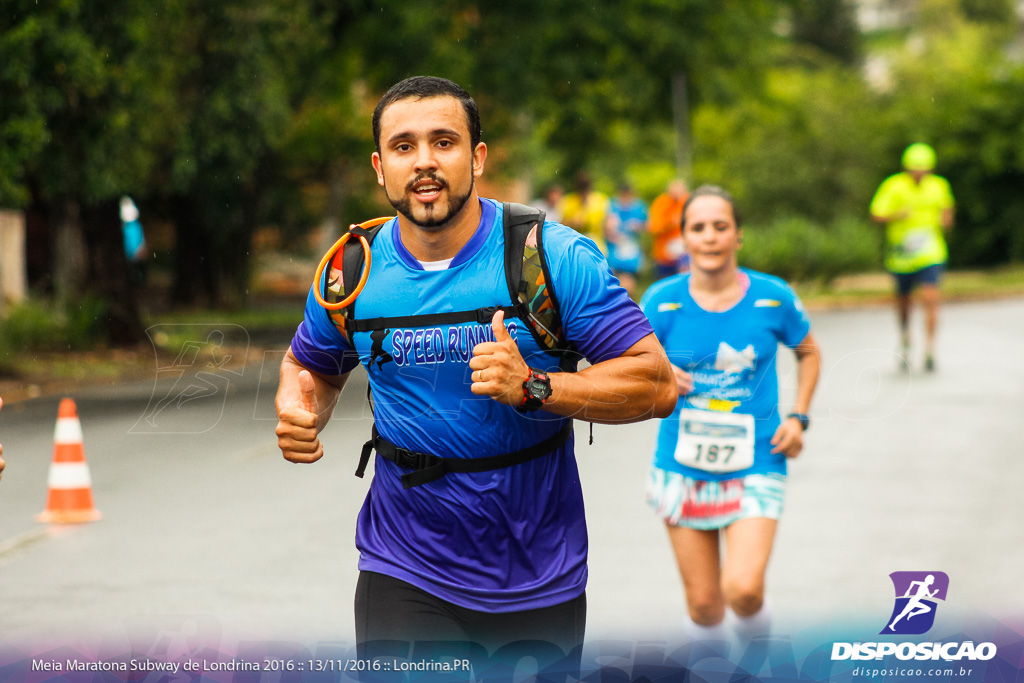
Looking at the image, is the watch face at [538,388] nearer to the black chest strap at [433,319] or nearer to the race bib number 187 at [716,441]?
the black chest strap at [433,319]

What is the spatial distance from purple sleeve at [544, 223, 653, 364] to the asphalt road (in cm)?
161

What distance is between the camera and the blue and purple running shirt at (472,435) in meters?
3.31

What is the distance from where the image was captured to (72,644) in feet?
17.9

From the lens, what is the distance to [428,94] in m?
3.30

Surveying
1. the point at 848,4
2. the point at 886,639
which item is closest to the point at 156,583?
the point at 886,639

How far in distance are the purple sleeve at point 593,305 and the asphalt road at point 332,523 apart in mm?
1608

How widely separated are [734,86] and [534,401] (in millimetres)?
28551

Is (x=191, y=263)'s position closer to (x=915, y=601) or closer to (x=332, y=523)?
(x=332, y=523)

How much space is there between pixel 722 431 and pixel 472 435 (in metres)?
1.92

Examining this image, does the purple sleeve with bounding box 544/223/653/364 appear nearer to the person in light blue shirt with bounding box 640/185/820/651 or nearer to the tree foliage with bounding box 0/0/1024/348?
the person in light blue shirt with bounding box 640/185/820/651

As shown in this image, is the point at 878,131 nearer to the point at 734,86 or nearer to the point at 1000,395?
the point at 734,86

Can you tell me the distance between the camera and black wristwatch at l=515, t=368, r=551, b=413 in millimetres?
3090

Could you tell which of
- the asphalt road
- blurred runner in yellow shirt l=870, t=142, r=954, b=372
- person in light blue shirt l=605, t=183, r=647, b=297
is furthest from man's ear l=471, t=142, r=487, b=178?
person in light blue shirt l=605, t=183, r=647, b=297

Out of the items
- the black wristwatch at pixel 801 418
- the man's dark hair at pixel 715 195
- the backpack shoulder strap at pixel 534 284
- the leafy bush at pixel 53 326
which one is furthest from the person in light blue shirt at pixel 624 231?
the backpack shoulder strap at pixel 534 284
